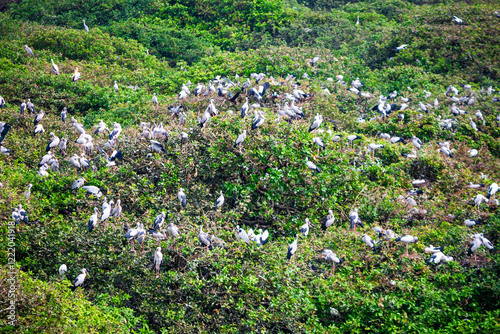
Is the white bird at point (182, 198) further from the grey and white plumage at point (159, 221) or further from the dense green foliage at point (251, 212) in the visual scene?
the grey and white plumage at point (159, 221)

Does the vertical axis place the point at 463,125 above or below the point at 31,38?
above

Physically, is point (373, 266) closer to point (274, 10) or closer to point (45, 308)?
point (45, 308)

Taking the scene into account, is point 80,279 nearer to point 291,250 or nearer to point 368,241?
point 291,250

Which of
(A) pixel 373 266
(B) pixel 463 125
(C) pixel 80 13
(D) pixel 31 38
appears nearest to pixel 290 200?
(A) pixel 373 266

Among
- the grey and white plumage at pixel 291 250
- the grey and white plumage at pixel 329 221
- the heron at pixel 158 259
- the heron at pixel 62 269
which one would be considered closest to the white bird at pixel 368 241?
the grey and white plumage at pixel 329 221

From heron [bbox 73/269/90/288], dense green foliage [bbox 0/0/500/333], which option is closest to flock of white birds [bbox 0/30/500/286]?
heron [bbox 73/269/90/288]

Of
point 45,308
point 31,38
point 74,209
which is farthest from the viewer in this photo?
point 31,38

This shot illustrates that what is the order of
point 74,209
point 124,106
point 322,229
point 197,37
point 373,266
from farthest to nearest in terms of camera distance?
point 197,37 → point 124,106 → point 322,229 → point 74,209 → point 373,266
